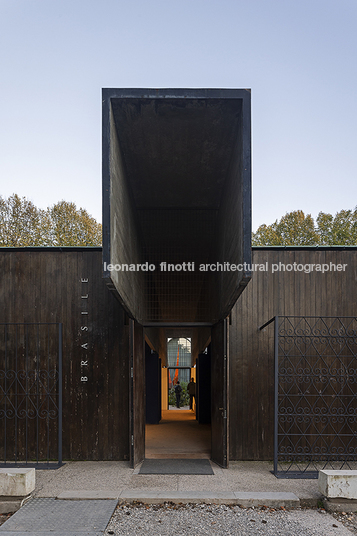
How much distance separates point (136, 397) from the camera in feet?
19.2

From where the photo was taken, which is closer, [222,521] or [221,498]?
[222,521]

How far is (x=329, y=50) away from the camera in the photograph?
12.1 metres

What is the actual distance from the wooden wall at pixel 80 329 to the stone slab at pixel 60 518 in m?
1.76

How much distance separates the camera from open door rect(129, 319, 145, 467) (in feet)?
18.8

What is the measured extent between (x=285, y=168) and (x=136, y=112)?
26995 millimetres

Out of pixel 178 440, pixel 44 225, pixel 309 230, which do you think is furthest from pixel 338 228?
pixel 178 440

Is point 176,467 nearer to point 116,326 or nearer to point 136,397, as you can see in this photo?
point 136,397

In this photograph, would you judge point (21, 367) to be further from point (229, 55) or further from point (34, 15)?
point (34, 15)

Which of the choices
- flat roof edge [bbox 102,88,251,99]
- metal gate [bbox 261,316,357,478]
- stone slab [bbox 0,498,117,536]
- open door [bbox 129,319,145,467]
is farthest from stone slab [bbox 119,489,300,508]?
flat roof edge [bbox 102,88,251,99]

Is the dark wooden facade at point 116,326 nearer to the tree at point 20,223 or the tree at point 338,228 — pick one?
the tree at point 20,223

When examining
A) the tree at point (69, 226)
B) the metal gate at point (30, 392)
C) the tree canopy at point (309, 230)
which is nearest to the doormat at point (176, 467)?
the metal gate at point (30, 392)

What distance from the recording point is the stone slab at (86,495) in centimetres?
447

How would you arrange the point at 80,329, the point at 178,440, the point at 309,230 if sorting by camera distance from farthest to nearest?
the point at 309,230 → the point at 178,440 → the point at 80,329

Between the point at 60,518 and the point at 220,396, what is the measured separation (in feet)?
9.25
